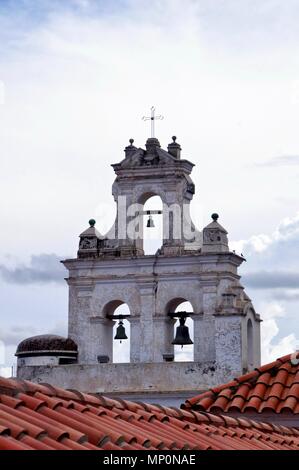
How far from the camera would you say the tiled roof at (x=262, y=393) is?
49.5 ft

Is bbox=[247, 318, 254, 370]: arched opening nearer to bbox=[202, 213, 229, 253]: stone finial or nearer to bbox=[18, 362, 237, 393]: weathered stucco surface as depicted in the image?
bbox=[18, 362, 237, 393]: weathered stucco surface

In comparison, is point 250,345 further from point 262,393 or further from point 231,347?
point 262,393

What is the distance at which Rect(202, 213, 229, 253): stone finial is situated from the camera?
95.3ft

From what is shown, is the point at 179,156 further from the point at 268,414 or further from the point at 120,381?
the point at 268,414

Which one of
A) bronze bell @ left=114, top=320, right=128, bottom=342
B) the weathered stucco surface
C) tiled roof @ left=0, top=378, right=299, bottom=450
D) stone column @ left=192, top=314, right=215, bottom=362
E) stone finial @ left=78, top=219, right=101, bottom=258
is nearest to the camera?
tiled roof @ left=0, top=378, right=299, bottom=450

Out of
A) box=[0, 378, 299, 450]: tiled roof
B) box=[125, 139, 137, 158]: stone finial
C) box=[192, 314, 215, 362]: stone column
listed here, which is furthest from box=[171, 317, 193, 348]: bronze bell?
box=[0, 378, 299, 450]: tiled roof

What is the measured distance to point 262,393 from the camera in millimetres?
15531

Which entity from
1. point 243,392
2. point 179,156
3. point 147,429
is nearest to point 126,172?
point 179,156

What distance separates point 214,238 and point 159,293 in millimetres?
1500

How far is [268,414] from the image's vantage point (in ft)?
49.2

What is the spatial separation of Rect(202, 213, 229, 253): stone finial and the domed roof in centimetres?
341
